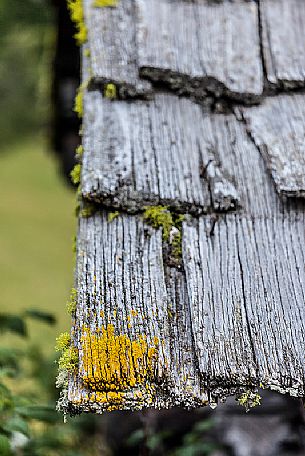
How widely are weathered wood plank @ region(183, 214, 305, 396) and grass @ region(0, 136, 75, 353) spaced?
4278mm

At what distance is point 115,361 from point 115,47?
1036 mm

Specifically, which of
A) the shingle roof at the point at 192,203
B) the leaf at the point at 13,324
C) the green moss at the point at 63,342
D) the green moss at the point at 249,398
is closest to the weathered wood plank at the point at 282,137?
the shingle roof at the point at 192,203

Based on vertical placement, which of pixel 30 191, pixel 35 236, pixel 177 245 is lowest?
pixel 177 245

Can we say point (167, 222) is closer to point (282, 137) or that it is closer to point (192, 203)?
point (192, 203)

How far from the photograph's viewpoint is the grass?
25.8 feet

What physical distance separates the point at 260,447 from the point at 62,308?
4.64 meters

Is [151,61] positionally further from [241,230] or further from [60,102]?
[60,102]

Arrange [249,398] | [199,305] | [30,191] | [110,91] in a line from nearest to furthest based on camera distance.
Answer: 1. [249,398]
2. [199,305]
3. [110,91]
4. [30,191]

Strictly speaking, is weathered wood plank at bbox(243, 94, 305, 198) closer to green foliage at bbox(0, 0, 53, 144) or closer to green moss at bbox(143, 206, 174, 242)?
green moss at bbox(143, 206, 174, 242)

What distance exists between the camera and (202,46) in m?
1.96

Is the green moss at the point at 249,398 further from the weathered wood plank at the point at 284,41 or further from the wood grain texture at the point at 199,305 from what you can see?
the weathered wood plank at the point at 284,41

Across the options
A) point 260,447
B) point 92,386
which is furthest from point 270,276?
point 260,447

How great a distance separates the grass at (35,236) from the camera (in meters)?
7.87

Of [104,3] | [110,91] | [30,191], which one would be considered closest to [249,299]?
[110,91]
